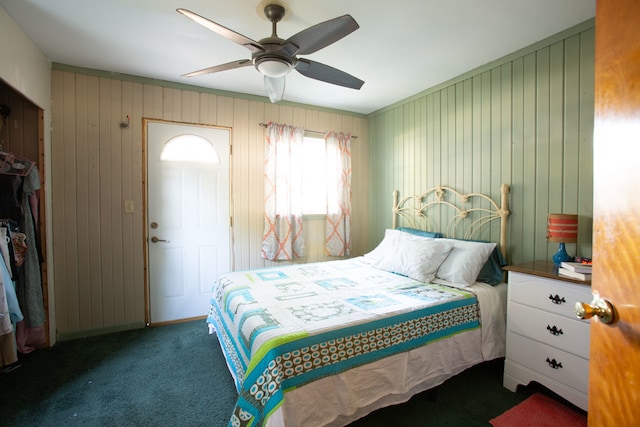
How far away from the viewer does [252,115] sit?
11.1 ft

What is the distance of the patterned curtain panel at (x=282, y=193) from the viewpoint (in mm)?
3424

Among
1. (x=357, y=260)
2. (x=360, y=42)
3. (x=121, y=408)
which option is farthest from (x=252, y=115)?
(x=121, y=408)

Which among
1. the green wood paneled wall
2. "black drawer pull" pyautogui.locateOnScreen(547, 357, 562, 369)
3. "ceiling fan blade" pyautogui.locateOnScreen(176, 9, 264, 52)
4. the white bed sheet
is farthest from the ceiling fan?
"black drawer pull" pyautogui.locateOnScreen(547, 357, 562, 369)

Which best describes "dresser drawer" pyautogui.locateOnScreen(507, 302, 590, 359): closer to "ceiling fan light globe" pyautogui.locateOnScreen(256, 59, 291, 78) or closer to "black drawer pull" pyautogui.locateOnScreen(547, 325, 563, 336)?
"black drawer pull" pyautogui.locateOnScreen(547, 325, 563, 336)

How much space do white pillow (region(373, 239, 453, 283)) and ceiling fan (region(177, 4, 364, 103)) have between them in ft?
4.95

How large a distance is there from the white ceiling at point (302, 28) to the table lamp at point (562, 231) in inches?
53.8

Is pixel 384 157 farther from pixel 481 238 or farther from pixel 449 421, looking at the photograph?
pixel 449 421

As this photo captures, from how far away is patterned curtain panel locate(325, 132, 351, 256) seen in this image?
12.5ft

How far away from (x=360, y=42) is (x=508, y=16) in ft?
3.34

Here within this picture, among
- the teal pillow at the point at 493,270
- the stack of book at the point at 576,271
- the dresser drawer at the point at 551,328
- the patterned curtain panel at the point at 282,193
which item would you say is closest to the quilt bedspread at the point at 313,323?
the dresser drawer at the point at 551,328

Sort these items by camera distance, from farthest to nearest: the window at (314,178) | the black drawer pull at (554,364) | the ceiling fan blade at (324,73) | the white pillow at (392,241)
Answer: the window at (314,178)
the white pillow at (392,241)
the ceiling fan blade at (324,73)
the black drawer pull at (554,364)

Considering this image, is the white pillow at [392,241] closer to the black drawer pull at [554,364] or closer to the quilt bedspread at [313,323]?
the quilt bedspread at [313,323]

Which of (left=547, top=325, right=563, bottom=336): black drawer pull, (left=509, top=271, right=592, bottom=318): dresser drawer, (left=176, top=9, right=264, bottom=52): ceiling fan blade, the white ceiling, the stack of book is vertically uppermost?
the white ceiling

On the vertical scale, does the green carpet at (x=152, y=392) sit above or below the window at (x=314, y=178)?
below
